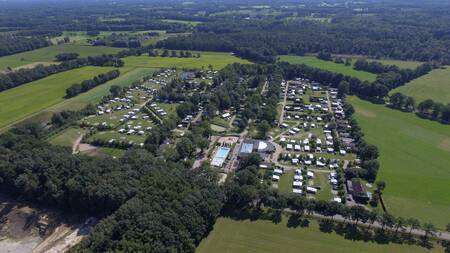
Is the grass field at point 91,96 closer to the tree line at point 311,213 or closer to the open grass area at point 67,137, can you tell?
the open grass area at point 67,137

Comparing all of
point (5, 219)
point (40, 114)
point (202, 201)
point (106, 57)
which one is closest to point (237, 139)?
point (202, 201)

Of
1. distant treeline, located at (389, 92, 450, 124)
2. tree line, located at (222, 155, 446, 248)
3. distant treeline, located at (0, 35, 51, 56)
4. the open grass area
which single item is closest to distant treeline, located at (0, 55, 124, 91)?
distant treeline, located at (0, 35, 51, 56)

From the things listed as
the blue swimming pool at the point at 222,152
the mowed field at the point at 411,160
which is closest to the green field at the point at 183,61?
the mowed field at the point at 411,160

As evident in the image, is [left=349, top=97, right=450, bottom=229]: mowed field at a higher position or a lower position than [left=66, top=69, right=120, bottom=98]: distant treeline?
lower

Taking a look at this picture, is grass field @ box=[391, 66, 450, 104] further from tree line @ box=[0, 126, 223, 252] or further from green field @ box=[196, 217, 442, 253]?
tree line @ box=[0, 126, 223, 252]

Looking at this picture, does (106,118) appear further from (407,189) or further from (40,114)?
(407,189)

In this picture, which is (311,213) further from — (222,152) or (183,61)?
(183,61)

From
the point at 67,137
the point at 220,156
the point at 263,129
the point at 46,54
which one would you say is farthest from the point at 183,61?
the point at 220,156
